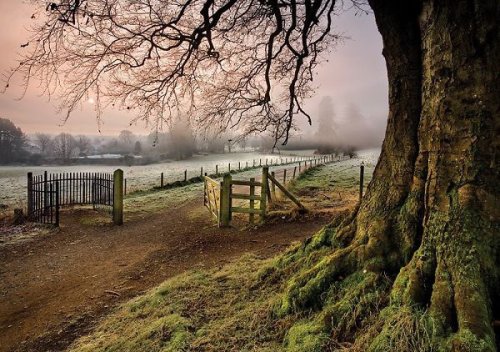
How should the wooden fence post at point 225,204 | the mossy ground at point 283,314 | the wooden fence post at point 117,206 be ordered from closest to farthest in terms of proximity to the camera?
the mossy ground at point 283,314
the wooden fence post at point 225,204
the wooden fence post at point 117,206

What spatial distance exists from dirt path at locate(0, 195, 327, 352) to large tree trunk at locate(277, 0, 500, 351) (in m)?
3.60

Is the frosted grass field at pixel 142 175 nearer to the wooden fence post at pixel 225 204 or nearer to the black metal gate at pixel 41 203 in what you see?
the black metal gate at pixel 41 203

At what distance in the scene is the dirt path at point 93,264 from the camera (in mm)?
4957

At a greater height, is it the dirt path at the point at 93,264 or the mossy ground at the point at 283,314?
the mossy ground at the point at 283,314

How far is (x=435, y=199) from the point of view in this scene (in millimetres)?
2965

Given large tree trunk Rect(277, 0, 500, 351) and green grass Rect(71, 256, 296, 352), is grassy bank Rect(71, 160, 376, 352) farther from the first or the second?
large tree trunk Rect(277, 0, 500, 351)

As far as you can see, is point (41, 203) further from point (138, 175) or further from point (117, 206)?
point (138, 175)

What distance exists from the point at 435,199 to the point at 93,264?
7.40 meters

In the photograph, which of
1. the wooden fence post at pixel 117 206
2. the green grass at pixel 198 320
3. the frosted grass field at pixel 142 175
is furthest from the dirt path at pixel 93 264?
the frosted grass field at pixel 142 175

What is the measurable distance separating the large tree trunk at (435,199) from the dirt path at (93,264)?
3601 mm

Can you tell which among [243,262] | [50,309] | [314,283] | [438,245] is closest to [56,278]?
[50,309]

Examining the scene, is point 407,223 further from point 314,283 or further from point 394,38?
point 394,38

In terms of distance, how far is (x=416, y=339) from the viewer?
2445 mm

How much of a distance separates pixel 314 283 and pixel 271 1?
4549 mm
